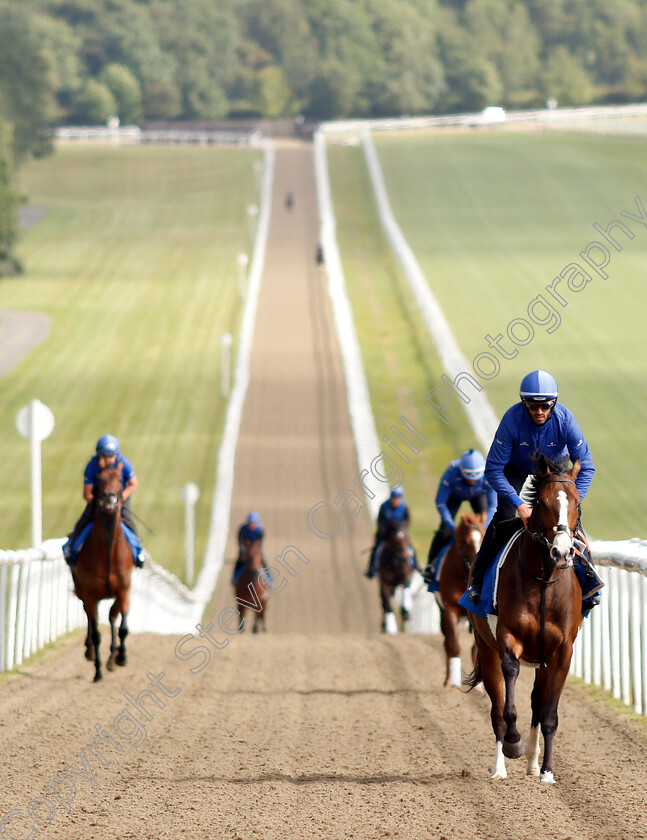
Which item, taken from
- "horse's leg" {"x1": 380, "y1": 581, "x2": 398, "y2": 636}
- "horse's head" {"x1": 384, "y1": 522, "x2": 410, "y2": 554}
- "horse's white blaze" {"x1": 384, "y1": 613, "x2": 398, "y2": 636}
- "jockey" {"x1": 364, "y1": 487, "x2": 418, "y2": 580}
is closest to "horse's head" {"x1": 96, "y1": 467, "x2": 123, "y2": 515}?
"jockey" {"x1": 364, "y1": 487, "x2": 418, "y2": 580}

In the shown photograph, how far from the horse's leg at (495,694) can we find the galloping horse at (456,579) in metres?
3.39

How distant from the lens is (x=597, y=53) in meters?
125

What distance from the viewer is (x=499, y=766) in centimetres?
713

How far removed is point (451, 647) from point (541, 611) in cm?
440

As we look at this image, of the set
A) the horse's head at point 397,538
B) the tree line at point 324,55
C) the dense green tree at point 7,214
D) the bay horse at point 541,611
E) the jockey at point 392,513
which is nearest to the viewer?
the bay horse at point 541,611

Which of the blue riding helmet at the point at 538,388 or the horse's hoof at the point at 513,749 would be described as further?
the blue riding helmet at the point at 538,388

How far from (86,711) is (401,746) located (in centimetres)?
263

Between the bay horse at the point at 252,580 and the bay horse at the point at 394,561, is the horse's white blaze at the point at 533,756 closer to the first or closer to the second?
the bay horse at the point at 394,561

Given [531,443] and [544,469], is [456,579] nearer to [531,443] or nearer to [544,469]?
[531,443]

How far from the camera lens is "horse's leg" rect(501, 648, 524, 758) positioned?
671cm

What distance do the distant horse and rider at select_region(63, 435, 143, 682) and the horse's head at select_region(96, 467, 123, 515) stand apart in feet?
0.04

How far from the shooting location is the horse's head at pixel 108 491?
10805 mm

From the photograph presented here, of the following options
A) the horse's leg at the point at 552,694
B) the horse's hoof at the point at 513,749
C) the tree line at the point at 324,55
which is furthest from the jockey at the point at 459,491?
the tree line at the point at 324,55

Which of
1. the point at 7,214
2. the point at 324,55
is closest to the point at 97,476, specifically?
the point at 7,214
